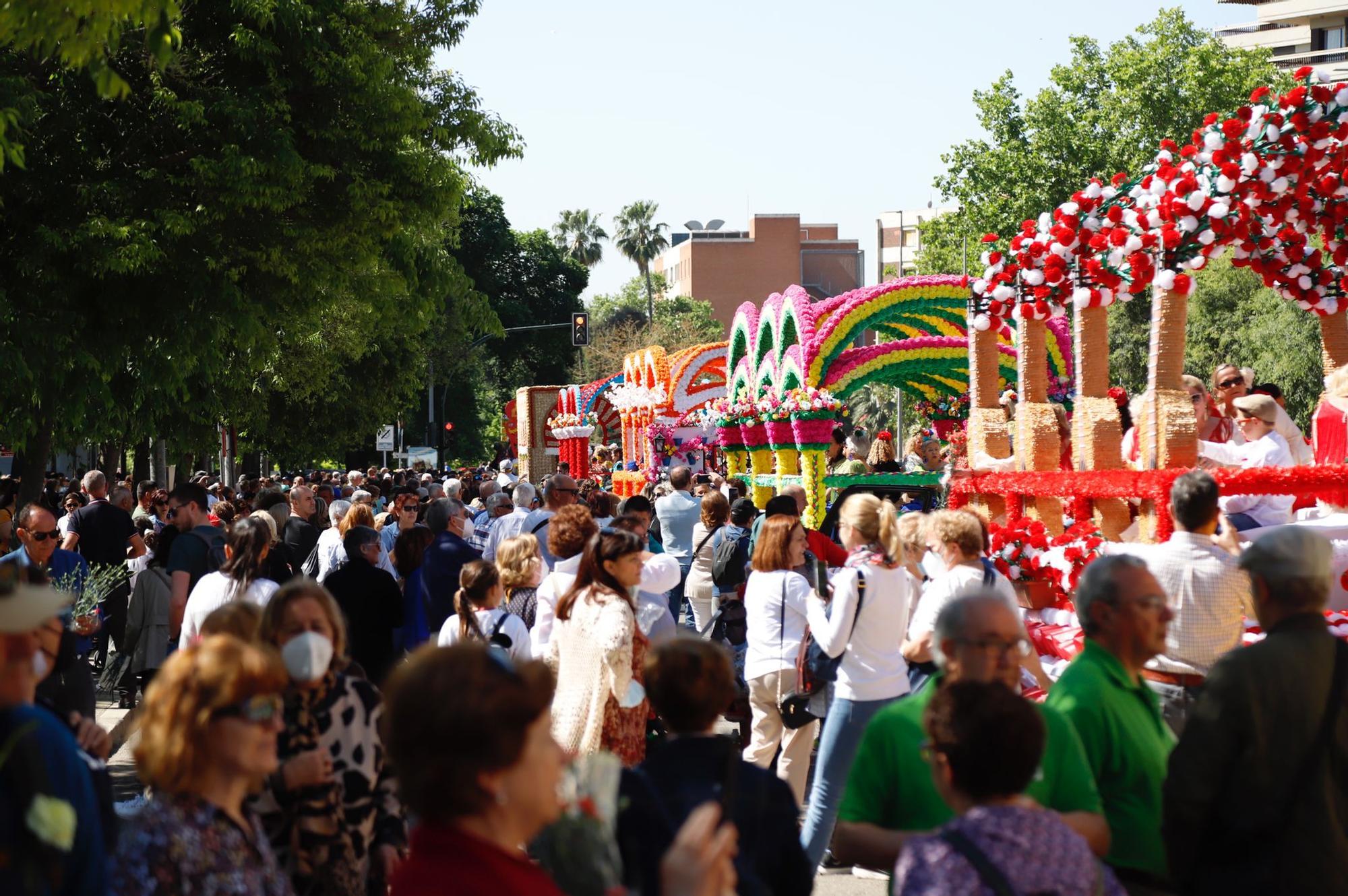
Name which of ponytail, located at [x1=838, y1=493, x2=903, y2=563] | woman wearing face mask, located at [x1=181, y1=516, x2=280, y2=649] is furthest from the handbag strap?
woman wearing face mask, located at [x1=181, y1=516, x2=280, y2=649]

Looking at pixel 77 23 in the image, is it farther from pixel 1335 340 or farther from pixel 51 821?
pixel 1335 340

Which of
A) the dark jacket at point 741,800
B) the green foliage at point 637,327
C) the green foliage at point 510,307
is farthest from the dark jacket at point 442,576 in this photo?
the green foliage at point 510,307

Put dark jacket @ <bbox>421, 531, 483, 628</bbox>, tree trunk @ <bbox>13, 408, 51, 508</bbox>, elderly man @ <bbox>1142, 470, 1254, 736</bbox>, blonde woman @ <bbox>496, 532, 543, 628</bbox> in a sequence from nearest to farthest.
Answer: elderly man @ <bbox>1142, 470, 1254, 736</bbox>
blonde woman @ <bbox>496, 532, 543, 628</bbox>
dark jacket @ <bbox>421, 531, 483, 628</bbox>
tree trunk @ <bbox>13, 408, 51, 508</bbox>

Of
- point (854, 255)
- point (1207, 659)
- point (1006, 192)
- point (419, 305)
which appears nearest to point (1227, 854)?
point (1207, 659)

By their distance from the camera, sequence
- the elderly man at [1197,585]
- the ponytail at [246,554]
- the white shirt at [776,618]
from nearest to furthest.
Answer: the elderly man at [1197,585], the ponytail at [246,554], the white shirt at [776,618]

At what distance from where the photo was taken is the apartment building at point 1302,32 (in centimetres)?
8156

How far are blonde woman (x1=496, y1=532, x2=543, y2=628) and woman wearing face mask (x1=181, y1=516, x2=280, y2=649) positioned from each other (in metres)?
1.12

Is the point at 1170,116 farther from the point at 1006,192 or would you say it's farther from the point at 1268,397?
the point at 1268,397

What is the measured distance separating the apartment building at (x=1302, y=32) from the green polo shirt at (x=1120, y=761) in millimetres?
84382

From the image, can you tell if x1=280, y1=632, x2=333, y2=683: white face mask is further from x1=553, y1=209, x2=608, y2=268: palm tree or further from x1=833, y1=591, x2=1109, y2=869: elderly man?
x1=553, y1=209, x2=608, y2=268: palm tree

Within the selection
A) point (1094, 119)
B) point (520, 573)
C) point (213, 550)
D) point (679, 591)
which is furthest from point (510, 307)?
point (520, 573)

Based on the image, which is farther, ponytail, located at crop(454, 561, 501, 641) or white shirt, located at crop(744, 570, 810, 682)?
white shirt, located at crop(744, 570, 810, 682)

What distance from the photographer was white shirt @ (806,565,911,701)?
6.55 m

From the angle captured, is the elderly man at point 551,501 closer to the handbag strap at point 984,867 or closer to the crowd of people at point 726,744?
the crowd of people at point 726,744
